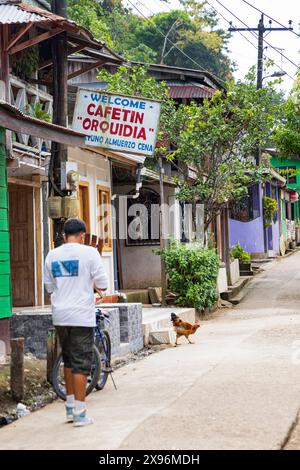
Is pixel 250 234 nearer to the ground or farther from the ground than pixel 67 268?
farther from the ground

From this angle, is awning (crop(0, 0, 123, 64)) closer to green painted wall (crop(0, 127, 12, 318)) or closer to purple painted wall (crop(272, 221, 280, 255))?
green painted wall (crop(0, 127, 12, 318))

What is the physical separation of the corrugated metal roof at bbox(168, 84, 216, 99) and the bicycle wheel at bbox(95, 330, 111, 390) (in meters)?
17.2

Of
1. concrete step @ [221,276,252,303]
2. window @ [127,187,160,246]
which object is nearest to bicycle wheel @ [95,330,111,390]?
window @ [127,187,160,246]

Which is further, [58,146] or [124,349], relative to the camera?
[124,349]

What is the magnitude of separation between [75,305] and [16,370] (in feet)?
7.44

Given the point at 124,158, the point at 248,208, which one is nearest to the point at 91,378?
the point at 124,158

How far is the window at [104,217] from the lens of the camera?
64.6 ft

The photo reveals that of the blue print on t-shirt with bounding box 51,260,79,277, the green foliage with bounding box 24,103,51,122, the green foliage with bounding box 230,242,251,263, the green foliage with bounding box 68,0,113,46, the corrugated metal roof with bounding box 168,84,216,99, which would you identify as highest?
the green foliage with bounding box 68,0,113,46

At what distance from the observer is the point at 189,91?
2722 centimetres

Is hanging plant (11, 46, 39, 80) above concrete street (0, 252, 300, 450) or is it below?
above

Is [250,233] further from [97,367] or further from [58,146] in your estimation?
[97,367]

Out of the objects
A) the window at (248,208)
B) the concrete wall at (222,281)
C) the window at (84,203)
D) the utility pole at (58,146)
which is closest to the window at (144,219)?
the concrete wall at (222,281)

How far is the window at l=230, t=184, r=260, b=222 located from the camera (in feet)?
131

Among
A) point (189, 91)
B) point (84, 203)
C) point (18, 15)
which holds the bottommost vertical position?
point (84, 203)
